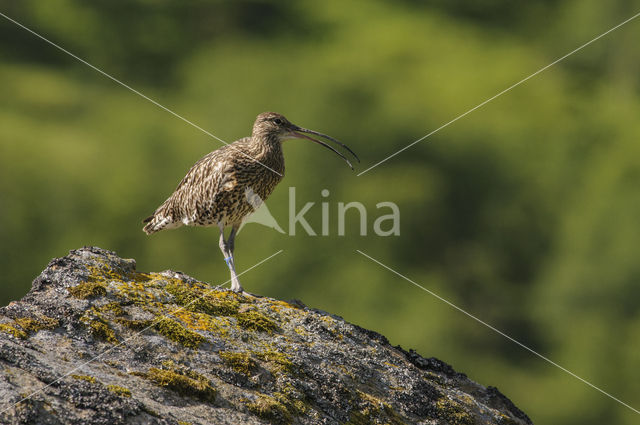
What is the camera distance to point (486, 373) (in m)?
24.1

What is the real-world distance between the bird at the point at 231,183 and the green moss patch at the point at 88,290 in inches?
132

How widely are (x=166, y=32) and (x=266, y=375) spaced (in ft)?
89.3

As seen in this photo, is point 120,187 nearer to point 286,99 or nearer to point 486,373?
point 286,99

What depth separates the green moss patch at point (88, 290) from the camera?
639cm

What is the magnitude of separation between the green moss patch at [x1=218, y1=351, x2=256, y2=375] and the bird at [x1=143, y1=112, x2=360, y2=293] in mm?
3608

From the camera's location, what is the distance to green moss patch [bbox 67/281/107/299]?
639 cm

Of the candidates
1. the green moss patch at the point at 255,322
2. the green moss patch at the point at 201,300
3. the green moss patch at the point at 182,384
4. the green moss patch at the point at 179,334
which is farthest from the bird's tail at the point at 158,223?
the green moss patch at the point at 182,384

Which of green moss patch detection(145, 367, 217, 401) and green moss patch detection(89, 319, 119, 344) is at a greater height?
green moss patch detection(89, 319, 119, 344)

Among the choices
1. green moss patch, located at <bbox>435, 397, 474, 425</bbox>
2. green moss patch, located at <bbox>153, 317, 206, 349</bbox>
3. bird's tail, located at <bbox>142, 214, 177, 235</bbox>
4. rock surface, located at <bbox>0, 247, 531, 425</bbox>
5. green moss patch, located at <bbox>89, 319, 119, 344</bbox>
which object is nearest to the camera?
rock surface, located at <bbox>0, 247, 531, 425</bbox>

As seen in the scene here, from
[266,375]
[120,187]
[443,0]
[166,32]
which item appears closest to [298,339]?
[266,375]

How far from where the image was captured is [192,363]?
236 inches

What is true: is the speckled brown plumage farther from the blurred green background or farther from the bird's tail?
the blurred green background

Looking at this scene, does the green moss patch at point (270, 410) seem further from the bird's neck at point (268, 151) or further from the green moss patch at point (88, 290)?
the bird's neck at point (268, 151)
